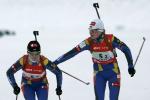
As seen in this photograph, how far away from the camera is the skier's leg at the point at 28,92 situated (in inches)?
411

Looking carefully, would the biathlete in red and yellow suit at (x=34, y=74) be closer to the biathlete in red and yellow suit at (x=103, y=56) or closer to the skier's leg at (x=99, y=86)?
the biathlete in red and yellow suit at (x=103, y=56)

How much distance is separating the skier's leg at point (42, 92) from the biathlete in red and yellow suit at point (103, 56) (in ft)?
1.70

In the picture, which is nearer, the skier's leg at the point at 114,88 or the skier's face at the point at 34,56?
the skier's face at the point at 34,56

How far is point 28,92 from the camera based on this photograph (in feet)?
34.5

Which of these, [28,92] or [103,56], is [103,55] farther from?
[28,92]

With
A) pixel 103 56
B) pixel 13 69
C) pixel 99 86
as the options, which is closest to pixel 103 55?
pixel 103 56

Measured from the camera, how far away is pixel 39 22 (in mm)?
162250

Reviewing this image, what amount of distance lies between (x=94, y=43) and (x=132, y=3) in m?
154

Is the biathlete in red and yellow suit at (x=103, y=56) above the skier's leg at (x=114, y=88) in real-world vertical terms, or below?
above

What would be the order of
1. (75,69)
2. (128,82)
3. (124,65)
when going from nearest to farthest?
1. (128,82)
2. (75,69)
3. (124,65)

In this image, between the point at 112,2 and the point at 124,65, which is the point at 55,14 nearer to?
the point at 112,2

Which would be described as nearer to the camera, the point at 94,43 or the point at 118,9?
the point at 94,43

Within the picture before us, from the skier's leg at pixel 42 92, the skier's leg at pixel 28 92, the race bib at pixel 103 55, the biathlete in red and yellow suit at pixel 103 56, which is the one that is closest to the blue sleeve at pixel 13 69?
the skier's leg at pixel 28 92

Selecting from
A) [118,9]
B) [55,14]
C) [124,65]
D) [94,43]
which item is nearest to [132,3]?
[118,9]
